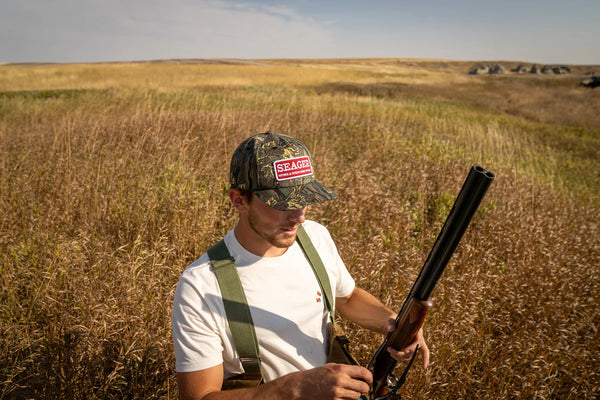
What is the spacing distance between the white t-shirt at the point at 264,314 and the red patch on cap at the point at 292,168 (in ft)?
1.13

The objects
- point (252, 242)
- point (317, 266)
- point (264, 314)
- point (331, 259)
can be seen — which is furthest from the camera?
point (331, 259)

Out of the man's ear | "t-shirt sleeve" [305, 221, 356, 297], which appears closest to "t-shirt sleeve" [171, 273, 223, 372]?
the man's ear

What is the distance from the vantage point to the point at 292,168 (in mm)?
1512

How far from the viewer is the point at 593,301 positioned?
3152 millimetres

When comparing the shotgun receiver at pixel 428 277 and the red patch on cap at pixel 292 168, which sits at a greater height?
the red patch on cap at pixel 292 168

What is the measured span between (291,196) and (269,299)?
0.47 meters

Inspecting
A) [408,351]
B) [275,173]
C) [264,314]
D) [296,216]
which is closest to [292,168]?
[275,173]

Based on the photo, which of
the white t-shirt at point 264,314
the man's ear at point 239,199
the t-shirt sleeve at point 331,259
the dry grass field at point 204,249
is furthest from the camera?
the dry grass field at point 204,249

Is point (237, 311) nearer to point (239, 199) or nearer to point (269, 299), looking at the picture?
point (269, 299)

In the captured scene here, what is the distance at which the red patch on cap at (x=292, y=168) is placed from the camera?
4.82 feet

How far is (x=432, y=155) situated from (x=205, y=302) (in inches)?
256

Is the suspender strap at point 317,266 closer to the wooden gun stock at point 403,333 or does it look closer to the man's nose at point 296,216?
the man's nose at point 296,216

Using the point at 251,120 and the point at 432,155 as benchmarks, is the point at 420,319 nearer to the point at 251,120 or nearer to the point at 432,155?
the point at 432,155

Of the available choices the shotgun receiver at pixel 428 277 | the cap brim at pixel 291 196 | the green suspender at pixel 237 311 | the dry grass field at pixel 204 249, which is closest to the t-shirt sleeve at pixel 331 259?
the cap brim at pixel 291 196
